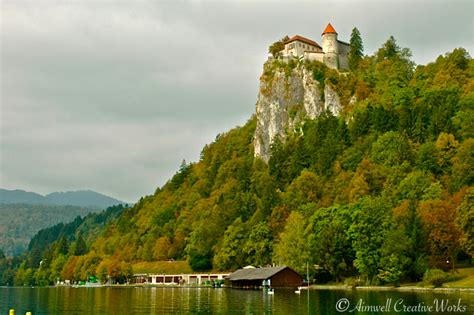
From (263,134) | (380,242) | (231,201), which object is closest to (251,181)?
(231,201)

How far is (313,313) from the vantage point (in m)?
49.8

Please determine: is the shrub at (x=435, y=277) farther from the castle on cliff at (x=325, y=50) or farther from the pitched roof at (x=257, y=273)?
the castle on cliff at (x=325, y=50)

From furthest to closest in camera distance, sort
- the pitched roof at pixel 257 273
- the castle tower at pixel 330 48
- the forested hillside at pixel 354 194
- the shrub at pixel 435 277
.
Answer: the castle tower at pixel 330 48
the pitched roof at pixel 257 273
the forested hillside at pixel 354 194
the shrub at pixel 435 277

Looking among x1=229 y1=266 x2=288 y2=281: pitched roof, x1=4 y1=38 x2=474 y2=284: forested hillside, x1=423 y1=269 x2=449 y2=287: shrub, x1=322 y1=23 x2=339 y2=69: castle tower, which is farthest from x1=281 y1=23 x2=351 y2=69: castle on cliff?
x1=423 y1=269 x2=449 y2=287: shrub

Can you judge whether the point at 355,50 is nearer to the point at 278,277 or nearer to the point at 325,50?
the point at 325,50

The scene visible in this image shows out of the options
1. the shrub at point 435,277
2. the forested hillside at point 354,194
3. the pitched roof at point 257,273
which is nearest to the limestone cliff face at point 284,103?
the forested hillside at point 354,194

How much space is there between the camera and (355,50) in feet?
568

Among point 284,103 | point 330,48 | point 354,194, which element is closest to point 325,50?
point 330,48

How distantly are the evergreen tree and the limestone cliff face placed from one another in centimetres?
1302

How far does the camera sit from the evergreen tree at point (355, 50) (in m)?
171

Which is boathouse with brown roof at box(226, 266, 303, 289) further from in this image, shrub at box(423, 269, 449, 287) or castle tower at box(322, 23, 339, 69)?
castle tower at box(322, 23, 339, 69)

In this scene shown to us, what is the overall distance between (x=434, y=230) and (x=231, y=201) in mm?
77445

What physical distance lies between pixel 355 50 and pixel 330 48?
7.39 metres

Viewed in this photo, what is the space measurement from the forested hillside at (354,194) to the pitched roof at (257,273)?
552 cm
